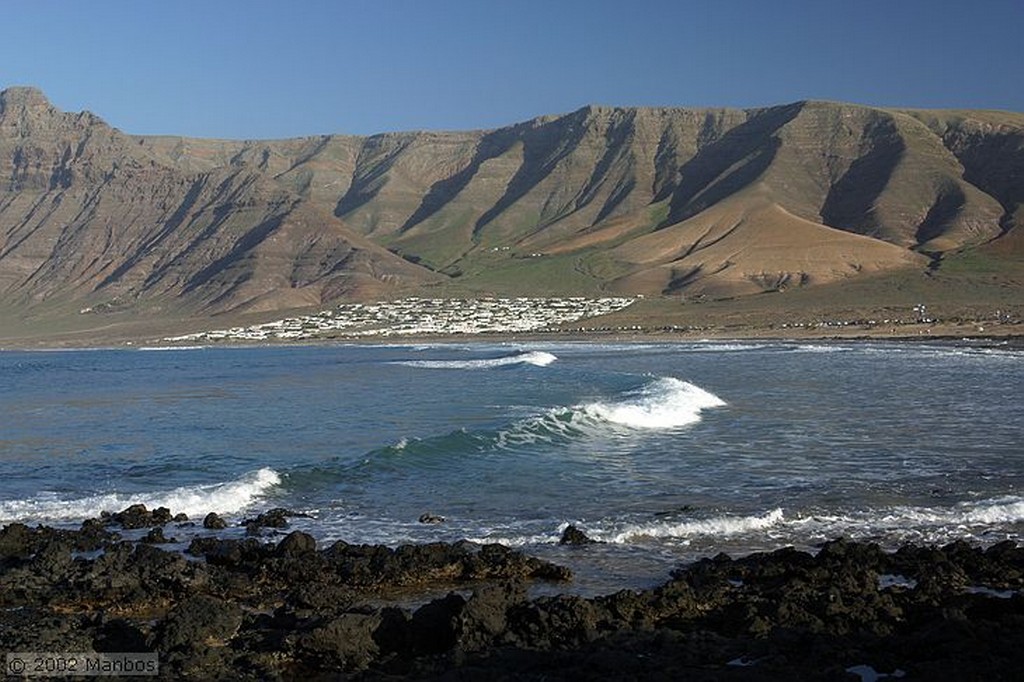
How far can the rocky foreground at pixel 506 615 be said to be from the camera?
1059 cm

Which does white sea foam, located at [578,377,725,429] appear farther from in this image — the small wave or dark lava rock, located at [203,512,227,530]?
the small wave

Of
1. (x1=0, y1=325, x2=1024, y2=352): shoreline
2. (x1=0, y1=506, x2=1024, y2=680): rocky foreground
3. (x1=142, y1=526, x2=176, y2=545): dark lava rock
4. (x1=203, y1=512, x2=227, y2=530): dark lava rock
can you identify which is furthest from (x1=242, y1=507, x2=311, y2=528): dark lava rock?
(x1=0, y1=325, x2=1024, y2=352): shoreline

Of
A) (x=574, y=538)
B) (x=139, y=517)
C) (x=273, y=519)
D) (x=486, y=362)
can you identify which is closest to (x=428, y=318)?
(x=486, y=362)

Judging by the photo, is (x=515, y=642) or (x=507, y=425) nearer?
(x=515, y=642)

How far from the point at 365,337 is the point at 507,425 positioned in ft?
288

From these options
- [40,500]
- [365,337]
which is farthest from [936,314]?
[40,500]

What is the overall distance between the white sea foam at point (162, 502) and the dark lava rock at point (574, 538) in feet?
25.0

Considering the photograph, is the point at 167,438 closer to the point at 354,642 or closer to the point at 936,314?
the point at 354,642

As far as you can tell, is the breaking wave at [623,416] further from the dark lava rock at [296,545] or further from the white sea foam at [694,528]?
the dark lava rock at [296,545]

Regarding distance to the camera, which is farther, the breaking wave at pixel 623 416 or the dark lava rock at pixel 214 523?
the breaking wave at pixel 623 416

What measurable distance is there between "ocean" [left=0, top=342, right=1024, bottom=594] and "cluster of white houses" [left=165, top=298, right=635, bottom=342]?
68.7 metres

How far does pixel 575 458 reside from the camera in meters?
25.9

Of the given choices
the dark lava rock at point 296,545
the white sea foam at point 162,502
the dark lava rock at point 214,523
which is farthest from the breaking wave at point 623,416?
the dark lava rock at point 296,545

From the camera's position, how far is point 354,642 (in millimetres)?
11547
